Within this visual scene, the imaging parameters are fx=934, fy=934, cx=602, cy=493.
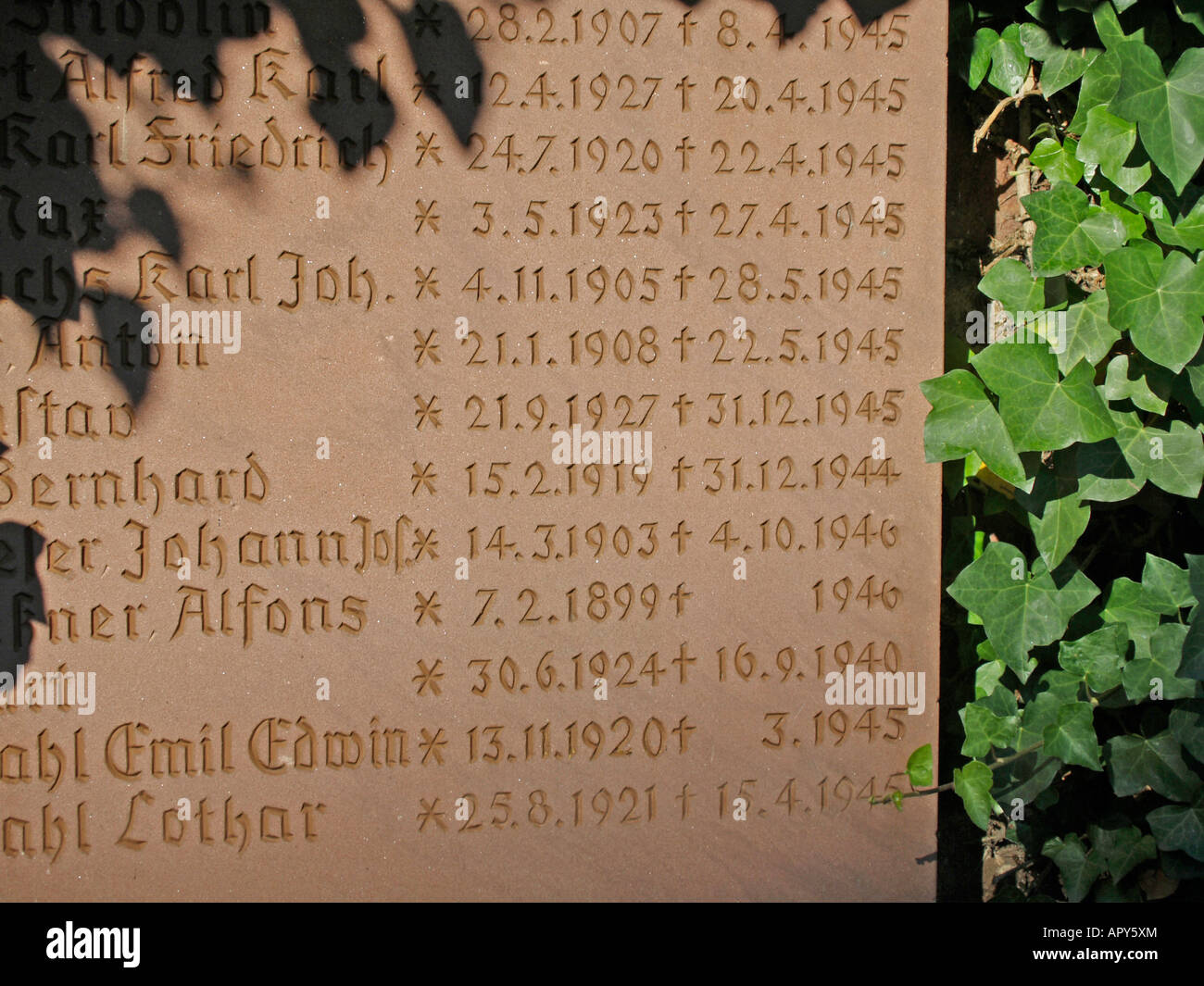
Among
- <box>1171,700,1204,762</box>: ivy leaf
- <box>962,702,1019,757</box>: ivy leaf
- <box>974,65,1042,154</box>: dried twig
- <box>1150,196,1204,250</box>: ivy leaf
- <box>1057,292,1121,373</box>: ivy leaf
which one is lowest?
<box>962,702,1019,757</box>: ivy leaf

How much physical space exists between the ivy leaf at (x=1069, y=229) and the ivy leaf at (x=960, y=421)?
11.8 inches

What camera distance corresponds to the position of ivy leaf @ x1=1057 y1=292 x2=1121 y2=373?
2059 mm

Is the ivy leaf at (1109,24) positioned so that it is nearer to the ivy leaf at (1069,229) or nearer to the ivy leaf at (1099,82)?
the ivy leaf at (1099,82)

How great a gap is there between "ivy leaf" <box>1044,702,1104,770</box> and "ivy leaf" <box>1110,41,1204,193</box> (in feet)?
3.78

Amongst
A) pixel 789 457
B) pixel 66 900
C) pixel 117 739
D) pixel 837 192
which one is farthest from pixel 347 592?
pixel 837 192

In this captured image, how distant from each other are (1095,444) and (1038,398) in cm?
20

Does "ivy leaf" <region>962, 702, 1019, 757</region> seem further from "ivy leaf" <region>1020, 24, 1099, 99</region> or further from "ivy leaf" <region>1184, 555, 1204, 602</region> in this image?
"ivy leaf" <region>1020, 24, 1099, 99</region>

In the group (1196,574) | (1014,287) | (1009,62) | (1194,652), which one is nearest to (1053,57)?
(1009,62)

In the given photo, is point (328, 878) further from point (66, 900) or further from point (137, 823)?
point (66, 900)

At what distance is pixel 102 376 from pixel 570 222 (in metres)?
1.12

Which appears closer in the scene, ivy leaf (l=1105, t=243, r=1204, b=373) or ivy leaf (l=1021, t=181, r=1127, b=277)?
ivy leaf (l=1105, t=243, r=1204, b=373)

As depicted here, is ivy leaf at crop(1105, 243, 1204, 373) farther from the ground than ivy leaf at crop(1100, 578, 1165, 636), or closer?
farther from the ground

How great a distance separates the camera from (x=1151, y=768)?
2.10 metres

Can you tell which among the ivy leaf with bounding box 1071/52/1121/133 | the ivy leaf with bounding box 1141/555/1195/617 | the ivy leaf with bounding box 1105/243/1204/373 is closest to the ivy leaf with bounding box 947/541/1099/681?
the ivy leaf with bounding box 1141/555/1195/617
